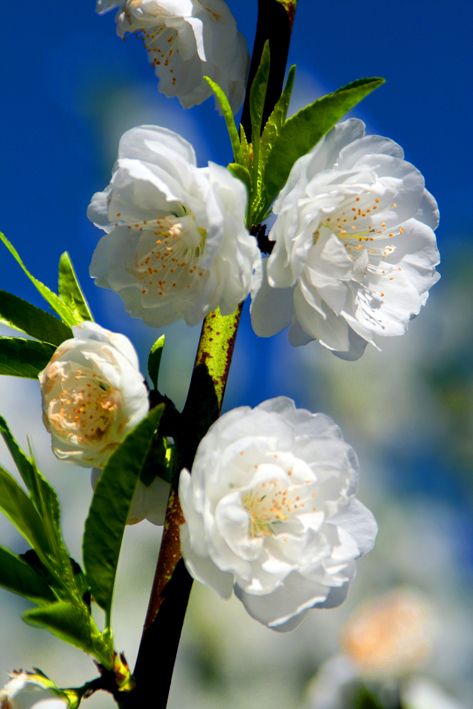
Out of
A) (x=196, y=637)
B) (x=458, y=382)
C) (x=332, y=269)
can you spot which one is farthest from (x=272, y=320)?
(x=458, y=382)

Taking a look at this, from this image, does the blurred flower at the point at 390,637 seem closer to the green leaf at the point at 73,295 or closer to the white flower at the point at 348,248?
the white flower at the point at 348,248

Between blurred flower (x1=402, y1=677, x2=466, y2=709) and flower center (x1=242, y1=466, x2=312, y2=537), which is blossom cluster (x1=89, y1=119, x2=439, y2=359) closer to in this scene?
flower center (x1=242, y1=466, x2=312, y2=537)

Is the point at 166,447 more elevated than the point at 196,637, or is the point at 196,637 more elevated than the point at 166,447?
the point at 196,637

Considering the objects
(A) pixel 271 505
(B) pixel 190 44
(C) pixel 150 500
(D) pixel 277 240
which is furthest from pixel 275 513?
(B) pixel 190 44

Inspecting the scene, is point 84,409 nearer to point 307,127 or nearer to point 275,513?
point 275,513

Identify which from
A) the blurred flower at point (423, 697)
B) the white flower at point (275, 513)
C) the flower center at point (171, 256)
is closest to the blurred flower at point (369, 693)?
the blurred flower at point (423, 697)

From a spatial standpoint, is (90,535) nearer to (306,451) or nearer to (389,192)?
(306,451)
